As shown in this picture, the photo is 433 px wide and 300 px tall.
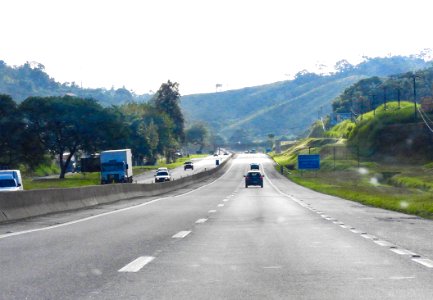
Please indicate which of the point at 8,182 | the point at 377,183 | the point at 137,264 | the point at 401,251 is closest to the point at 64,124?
the point at 377,183

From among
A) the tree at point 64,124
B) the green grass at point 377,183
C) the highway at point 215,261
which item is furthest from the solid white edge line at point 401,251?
the tree at point 64,124

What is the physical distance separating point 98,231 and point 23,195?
6.28 meters

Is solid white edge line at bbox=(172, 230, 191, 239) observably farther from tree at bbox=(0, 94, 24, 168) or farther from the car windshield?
tree at bbox=(0, 94, 24, 168)

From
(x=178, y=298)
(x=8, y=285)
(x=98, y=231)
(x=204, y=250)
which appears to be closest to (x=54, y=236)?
(x=98, y=231)

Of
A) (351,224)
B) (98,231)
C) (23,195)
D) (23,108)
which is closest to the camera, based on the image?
(98,231)

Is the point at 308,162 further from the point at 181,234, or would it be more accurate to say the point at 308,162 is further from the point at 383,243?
the point at 383,243

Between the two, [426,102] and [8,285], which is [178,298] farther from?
[426,102]

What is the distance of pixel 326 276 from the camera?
391 inches

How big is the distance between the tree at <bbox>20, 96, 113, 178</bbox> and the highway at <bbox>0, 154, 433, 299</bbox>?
95.2 m

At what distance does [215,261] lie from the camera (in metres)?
11.6

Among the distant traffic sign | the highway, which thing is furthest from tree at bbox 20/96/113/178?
the highway

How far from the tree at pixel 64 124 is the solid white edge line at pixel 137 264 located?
334 feet

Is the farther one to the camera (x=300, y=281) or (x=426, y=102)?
(x=426, y=102)

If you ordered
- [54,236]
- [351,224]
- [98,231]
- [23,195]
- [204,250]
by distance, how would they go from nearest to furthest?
[204,250] < [54,236] < [98,231] < [351,224] < [23,195]
